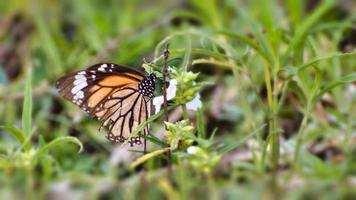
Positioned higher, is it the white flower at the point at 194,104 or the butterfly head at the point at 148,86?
the butterfly head at the point at 148,86

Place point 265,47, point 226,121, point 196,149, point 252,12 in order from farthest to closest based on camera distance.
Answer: point 252,12
point 226,121
point 265,47
point 196,149

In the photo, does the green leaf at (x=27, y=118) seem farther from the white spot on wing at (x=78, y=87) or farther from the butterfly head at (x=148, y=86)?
the butterfly head at (x=148, y=86)

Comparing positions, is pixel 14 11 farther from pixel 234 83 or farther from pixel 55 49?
pixel 234 83

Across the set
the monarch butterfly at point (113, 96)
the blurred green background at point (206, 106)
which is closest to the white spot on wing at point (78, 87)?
the monarch butterfly at point (113, 96)

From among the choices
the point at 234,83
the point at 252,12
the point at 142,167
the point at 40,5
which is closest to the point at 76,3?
the point at 40,5

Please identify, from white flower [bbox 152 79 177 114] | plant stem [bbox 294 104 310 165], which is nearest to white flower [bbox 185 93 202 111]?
white flower [bbox 152 79 177 114]

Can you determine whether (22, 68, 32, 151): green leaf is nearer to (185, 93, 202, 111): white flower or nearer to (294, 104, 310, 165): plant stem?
(185, 93, 202, 111): white flower

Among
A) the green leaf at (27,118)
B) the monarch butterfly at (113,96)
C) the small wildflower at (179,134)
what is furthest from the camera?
the monarch butterfly at (113,96)
